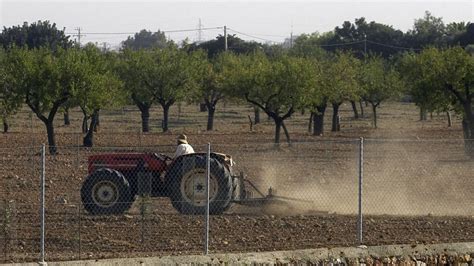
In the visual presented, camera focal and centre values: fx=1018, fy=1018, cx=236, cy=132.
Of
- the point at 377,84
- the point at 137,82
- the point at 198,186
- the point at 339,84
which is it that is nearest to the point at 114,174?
the point at 198,186

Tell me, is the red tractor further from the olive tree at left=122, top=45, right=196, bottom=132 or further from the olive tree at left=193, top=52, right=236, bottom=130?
the olive tree at left=193, top=52, right=236, bottom=130

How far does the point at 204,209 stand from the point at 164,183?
4.72ft

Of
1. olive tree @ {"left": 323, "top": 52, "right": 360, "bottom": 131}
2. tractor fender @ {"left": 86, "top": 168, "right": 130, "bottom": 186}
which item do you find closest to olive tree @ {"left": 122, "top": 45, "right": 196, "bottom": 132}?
olive tree @ {"left": 323, "top": 52, "right": 360, "bottom": 131}

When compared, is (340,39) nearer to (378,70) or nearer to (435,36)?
(435,36)

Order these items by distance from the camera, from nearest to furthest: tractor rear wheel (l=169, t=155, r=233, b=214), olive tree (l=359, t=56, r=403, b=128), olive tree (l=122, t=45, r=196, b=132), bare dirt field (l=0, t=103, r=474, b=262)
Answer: bare dirt field (l=0, t=103, r=474, b=262)
tractor rear wheel (l=169, t=155, r=233, b=214)
olive tree (l=122, t=45, r=196, b=132)
olive tree (l=359, t=56, r=403, b=128)

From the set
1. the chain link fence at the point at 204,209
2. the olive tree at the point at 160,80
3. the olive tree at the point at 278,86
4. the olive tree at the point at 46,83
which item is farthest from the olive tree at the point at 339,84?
the chain link fence at the point at 204,209

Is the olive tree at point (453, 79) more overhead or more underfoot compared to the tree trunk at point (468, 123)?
more overhead

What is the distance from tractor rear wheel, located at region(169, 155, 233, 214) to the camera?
17.1m

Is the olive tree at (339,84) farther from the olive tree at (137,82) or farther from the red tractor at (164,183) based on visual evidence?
the red tractor at (164,183)

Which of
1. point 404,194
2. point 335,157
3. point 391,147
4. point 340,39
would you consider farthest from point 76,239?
point 340,39

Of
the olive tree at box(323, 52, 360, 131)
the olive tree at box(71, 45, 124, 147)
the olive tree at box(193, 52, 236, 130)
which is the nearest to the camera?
the olive tree at box(71, 45, 124, 147)

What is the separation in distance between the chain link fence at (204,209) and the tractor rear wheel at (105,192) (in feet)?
0.06

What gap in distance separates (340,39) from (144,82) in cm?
6570

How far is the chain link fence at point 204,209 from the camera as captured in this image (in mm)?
14023
